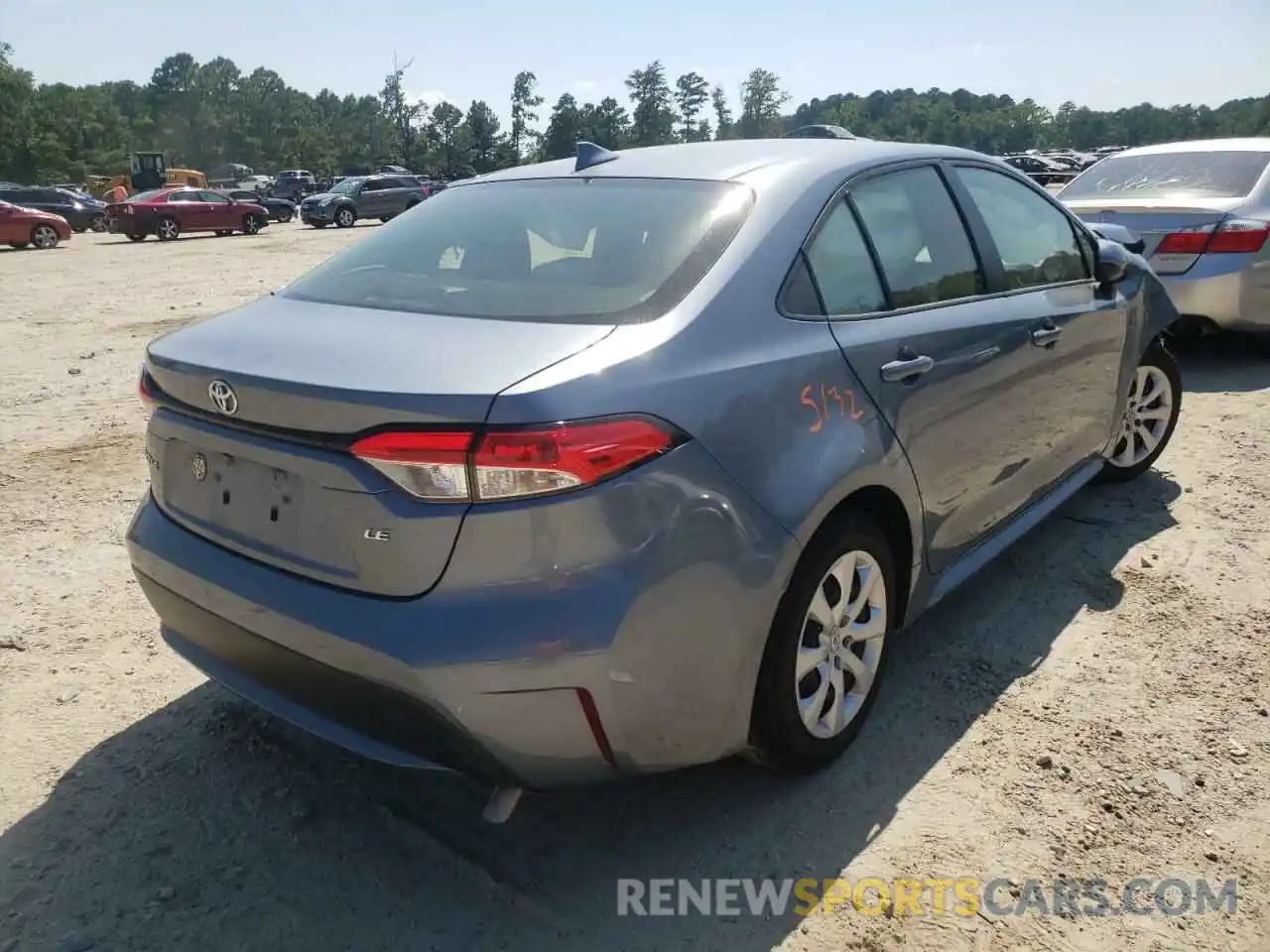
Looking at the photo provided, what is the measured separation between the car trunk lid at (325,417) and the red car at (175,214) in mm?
27883

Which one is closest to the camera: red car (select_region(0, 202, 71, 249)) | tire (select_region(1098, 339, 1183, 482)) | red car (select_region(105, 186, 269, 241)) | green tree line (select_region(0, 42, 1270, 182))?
tire (select_region(1098, 339, 1183, 482))

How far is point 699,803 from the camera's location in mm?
2650

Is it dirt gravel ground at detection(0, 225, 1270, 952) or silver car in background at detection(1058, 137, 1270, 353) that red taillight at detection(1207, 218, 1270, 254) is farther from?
dirt gravel ground at detection(0, 225, 1270, 952)

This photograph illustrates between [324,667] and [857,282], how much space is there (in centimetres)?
173

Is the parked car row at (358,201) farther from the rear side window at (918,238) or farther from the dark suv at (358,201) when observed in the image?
the rear side window at (918,238)

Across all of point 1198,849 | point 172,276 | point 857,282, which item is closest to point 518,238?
point 857,282

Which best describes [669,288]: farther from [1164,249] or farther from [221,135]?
[221,135]

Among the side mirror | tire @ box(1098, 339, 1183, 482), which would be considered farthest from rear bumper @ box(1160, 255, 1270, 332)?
the side mirror

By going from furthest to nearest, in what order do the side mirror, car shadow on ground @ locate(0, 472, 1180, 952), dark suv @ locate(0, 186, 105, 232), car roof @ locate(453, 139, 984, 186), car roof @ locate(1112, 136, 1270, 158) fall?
1. dark suv @ locate(0, 186, 105, 232)
2. car roof @ locate(1112, 136, 1270, 158)
3. the side mirror
4. car roof @ locate(453, 139, 984, 186)
5. car shadow on ground @ locate(0, 472, 1180, 952)

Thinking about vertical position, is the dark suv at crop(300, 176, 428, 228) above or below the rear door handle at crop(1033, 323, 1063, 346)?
above

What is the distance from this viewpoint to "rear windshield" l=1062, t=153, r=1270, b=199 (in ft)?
23.6

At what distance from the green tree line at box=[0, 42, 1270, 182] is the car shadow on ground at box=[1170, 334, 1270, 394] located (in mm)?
82898

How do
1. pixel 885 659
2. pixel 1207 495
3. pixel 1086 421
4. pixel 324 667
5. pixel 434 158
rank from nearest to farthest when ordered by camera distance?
pixel 324 667 < pixel 885 659 < pixel 1086 421 < pixel 1207 495 < pixel 434 158

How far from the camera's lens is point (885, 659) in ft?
9.61
